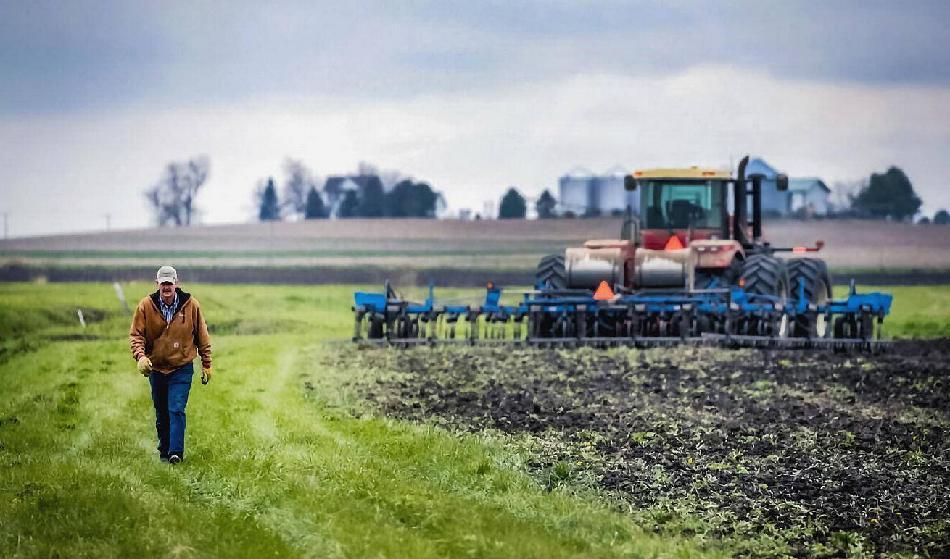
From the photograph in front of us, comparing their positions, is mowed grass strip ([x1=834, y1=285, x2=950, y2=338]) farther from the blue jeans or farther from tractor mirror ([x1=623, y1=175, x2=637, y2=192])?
the blue jeans

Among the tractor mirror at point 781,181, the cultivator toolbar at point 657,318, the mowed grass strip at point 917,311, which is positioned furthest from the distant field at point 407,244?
the tractor mirror at point 781,181

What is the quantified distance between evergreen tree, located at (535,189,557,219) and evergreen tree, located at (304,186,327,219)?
1393 centimetres

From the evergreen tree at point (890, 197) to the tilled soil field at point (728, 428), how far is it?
48385 mm

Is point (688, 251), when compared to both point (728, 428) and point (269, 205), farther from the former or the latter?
point (269, 205)

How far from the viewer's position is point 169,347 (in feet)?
38.6

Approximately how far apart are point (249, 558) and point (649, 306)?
16629 millimetres

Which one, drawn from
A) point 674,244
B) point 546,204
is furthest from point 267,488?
point 546,204

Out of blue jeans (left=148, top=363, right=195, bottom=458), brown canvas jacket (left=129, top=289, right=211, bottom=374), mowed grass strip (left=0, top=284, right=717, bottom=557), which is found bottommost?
mowed grass strip (left=0, top=284, right=717, bottom=557)

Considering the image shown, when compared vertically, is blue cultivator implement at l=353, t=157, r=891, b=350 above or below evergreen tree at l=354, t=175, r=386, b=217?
below

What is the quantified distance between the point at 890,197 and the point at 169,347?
2476 inches

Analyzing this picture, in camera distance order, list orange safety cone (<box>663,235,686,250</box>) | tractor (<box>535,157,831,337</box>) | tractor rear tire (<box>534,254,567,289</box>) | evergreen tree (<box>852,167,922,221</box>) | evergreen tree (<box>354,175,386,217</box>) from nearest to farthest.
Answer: tractor (<box>535,157,831,337</box>)
orange safety cone (<box>663,235,686,250</box>)
tractor rear tire (<box>534,254,567,289</box>)
evergreen tree (<box>852,167,922,221</box>)
evergreen tree (<box>354,175,386,217</box>)

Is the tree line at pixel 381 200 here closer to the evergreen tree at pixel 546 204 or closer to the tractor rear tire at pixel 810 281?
the evergreen tree at pixel 546 204

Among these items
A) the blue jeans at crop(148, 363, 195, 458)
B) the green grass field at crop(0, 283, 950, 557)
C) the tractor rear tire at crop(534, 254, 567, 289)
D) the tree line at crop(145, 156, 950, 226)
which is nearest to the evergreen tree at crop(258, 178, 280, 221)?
the tree line at crop(145, 156, 950, 226)

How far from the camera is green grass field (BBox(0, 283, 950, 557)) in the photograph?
8.98m
